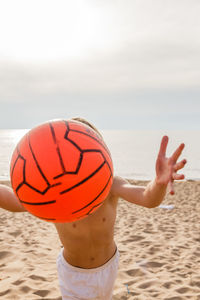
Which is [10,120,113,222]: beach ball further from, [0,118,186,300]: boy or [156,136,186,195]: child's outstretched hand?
[0,118,186,300]: boy

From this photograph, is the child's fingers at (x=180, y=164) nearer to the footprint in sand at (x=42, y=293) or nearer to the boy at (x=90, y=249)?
the boy at (x=90, y=249)

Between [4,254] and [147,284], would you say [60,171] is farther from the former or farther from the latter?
[4,254]

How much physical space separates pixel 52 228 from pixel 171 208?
4.39 meters

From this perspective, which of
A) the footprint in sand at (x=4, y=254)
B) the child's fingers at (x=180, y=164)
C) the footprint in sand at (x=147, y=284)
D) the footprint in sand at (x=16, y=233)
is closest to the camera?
the child's fingers at (x=180, y=164)

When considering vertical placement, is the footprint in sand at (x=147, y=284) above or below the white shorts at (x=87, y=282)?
below

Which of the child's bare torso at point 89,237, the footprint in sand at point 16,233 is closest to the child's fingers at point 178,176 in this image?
the child's bare torso at point 89,237

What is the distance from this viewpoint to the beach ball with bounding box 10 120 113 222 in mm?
1583

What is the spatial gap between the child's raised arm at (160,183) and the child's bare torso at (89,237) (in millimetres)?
233

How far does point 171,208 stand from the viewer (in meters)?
9.87

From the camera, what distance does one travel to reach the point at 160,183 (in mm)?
1938

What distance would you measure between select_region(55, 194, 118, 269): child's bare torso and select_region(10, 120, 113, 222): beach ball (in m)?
0.58

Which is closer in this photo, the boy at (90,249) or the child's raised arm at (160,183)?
Answer: the child's raised arm at (160,183)

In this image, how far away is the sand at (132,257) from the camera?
4.12 meters

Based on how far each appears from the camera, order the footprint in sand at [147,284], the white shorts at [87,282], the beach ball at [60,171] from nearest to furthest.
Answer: the beach ball at [60,171]
the white shorts at [87,282]
the footprint in sand at [147,284]
